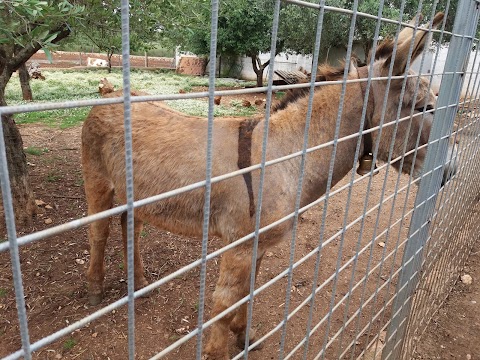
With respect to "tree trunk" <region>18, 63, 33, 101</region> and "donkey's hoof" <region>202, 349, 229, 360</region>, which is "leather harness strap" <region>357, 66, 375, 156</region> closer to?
"donkey's hoof" <region>202, 349, 229, 360</region>

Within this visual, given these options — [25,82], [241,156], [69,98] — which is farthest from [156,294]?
[69,98]

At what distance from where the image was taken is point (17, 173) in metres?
3.92

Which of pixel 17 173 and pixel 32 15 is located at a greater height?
pixel 32 15

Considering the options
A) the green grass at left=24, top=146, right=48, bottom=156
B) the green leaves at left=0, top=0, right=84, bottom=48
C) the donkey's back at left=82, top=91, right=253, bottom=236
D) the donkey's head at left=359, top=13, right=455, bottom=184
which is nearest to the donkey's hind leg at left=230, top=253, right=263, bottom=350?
the donkey's back at left=82, top=91, right=253, bottom=236

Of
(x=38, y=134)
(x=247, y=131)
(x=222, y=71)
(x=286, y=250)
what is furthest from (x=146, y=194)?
(x=222, y=71)

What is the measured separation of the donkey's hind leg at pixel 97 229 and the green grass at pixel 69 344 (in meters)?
0.42

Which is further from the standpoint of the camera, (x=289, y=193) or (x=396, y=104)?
(x=396, y=104)

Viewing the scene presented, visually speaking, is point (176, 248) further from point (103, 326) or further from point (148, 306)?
point (103, 326)

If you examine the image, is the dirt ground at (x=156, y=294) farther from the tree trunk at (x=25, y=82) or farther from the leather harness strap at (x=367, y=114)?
the tree trunk at (x=25, y=82)

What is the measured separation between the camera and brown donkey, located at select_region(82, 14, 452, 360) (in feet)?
7.25

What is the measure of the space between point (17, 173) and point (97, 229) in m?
1.47

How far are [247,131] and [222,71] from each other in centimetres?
2558

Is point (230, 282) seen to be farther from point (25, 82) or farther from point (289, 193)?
point (25, 82)

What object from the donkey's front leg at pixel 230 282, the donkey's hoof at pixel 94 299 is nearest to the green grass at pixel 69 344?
the donkey's hoof at pixel 94 299
